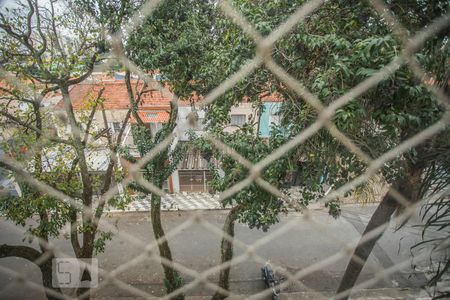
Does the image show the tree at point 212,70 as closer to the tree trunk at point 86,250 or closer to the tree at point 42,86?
the tree at point 42,86

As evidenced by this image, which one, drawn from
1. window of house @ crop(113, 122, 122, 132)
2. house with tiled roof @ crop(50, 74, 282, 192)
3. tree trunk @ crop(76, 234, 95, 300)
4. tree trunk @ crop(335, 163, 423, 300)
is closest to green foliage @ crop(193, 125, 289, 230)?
tree trunk @ crop(335, 163, 423, 300)

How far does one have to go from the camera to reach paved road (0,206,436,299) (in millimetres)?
4703

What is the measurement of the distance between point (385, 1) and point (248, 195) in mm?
1297

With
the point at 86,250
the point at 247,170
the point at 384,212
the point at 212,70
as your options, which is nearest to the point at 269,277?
the point at 384,212

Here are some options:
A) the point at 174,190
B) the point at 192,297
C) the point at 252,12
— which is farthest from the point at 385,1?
A: the point at 174,190

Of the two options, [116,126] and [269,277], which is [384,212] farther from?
[116,126]

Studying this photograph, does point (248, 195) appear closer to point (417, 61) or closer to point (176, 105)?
point (417, 61)

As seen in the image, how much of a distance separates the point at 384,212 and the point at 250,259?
297cm

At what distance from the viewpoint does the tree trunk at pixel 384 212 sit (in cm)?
198

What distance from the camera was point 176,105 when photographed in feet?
10.7

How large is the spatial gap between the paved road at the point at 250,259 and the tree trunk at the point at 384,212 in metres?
1.47

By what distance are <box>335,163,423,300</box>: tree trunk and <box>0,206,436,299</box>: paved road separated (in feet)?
4.82

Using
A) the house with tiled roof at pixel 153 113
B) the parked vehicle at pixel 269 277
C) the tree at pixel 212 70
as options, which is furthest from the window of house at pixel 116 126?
the parked vehicle at pixel 269 277

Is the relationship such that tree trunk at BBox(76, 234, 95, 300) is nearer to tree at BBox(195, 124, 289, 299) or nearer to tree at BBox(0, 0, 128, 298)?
tree at BBox(0, 0, 128, 298)
